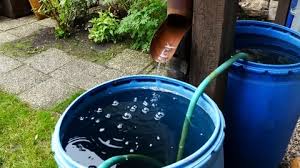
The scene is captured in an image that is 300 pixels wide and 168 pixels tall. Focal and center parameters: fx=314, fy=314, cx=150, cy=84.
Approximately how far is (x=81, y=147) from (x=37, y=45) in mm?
2979

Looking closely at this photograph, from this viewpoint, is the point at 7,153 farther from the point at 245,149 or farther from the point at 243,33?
the point at 243,33

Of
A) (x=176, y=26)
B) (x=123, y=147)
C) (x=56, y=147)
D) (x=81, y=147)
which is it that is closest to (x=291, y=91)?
(x=176, y=26)

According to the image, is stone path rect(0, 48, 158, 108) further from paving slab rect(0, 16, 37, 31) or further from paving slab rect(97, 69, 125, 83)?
paving slab rect(0, 16, 37, 31)

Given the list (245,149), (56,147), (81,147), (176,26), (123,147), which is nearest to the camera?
(56,147)

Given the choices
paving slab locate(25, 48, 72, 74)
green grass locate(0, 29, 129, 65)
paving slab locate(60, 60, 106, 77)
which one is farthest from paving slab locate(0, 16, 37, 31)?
paving slab locate(60, 60, 106, 77)

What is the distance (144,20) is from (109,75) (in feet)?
2.47

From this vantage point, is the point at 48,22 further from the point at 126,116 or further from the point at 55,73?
the point at 126,116

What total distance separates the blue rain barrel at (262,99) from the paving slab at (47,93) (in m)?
1.73

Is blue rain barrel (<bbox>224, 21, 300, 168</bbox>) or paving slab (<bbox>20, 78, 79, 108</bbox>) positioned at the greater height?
blue rain barrel (<bbox>224, 21, 300, 168</bbox>)

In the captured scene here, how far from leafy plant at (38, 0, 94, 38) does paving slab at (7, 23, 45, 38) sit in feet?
1.10

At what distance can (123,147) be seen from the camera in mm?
1491

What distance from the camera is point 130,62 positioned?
11.9 ft

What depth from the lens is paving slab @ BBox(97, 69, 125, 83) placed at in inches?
130

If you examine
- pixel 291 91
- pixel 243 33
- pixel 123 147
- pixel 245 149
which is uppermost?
pixel 243 33
